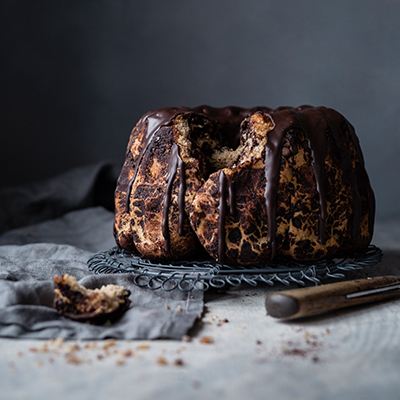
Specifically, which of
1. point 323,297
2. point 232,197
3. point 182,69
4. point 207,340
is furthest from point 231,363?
point 182,69

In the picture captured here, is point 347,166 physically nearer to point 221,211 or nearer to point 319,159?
point 319,159

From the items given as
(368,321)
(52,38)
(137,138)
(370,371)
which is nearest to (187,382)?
(370,371)

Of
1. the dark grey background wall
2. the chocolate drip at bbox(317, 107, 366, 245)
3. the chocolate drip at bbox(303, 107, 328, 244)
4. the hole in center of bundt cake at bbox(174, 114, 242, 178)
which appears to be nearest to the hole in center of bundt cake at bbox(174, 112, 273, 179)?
the hole in center of bundt cake at bbox(174, 114, 242, 178)

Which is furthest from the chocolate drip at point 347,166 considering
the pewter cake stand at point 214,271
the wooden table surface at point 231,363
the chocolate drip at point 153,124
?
the chocolate drip at point 153,124

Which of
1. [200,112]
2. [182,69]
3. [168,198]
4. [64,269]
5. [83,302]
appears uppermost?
[182,69]

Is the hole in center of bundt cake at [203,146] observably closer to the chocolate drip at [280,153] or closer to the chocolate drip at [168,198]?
the chocolate drip at [168,198]

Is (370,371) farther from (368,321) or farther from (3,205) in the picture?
(3,205)
